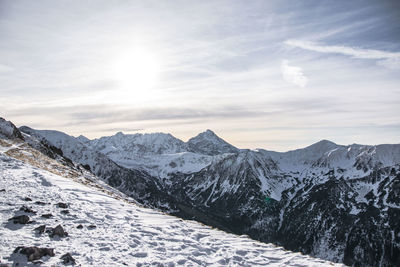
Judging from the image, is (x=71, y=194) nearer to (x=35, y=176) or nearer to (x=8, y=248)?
(x=35, y=176)

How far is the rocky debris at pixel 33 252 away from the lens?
515 inches

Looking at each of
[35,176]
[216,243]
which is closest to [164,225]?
[216,243]

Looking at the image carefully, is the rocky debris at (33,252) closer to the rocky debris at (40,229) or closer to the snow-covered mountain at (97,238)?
the snow-covered mountain at (97,238)

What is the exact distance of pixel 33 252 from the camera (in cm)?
1333

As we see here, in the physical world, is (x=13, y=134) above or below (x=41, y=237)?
above

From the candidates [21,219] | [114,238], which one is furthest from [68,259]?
[21,219]

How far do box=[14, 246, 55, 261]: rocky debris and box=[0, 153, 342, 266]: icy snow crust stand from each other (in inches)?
10.3

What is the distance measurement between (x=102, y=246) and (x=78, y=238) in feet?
5.26

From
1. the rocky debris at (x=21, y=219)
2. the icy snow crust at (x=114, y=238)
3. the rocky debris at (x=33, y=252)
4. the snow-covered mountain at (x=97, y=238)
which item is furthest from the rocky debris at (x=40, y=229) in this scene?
the rocky debris at (x=33, y=252)

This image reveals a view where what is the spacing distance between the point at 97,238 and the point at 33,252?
4.47m

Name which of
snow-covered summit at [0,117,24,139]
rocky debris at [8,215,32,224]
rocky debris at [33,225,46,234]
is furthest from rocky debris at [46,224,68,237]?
snow-covered summit at [0,117,24,139]

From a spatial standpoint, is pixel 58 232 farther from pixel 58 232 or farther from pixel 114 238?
pixel 114 238

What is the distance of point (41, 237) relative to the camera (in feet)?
50.8

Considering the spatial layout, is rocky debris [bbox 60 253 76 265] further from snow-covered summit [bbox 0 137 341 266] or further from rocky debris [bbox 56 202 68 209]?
rocky debris [bbox 56 202 68 209]
